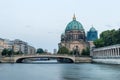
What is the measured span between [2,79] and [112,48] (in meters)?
72.6

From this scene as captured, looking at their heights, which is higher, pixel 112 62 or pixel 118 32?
pixel 118 32

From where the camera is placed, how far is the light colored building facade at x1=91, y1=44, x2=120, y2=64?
4674 inches

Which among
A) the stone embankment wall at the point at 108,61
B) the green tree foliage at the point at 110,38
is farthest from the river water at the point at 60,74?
the green tree foliage at the point at 110,38

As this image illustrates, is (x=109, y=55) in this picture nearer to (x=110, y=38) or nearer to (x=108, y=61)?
(x=108, y=61)

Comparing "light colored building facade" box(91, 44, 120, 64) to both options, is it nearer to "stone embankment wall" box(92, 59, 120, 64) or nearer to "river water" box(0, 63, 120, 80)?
"stone embankment wall" box(92, 59, 120, 64)

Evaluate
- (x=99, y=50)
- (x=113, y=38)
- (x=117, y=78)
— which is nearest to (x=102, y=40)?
(x=99, y=50)

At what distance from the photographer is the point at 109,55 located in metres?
131

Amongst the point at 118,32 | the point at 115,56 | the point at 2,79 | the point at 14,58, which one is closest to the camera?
the point at 2,79

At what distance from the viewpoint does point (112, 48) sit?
414ft

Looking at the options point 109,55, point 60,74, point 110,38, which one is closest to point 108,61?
point 109,55

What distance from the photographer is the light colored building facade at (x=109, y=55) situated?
11872cm

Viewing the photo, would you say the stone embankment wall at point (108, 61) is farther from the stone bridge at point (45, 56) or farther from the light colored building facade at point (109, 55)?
the stone bridge at point (45, 56)

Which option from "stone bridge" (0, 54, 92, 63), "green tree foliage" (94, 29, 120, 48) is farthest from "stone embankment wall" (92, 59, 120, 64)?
"green tree foliage" (94, 29, 120, 48)

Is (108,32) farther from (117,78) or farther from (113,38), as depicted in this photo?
(117,78)
